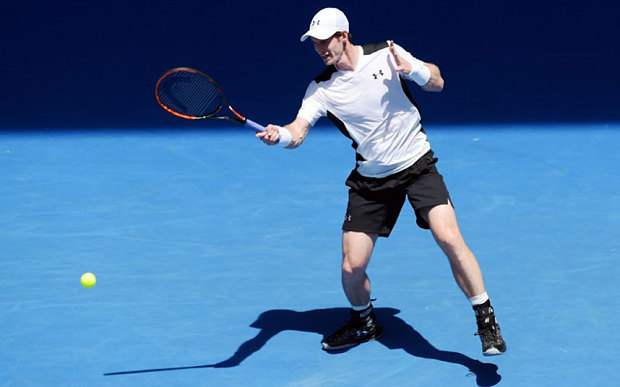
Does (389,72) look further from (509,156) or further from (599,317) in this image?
(509,156)

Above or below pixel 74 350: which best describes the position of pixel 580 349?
above

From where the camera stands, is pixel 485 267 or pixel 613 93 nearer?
pixel 485 267

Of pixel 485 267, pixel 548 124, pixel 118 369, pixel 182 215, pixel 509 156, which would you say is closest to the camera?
pixel 118 369

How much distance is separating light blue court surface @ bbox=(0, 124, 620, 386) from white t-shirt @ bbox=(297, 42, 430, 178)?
1.08m

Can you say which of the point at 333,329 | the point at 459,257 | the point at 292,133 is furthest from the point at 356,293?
the point at 292,133

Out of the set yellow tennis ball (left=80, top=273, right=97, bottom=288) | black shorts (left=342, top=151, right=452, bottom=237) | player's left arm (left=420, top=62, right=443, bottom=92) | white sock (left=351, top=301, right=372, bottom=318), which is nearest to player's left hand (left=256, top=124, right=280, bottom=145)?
black shorts (left=342, top=151, right=452, bottom=237)

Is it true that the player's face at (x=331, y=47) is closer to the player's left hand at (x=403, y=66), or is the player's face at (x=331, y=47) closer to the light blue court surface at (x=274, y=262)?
the player's left hand at (x=403, y=66)

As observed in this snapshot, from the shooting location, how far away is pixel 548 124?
1012 cm

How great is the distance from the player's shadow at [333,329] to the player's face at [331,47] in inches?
63.0

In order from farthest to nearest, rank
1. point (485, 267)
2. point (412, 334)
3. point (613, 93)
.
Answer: point (613, 93), point (485, 267), point (412, 334)

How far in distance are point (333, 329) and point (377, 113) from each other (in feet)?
4.44

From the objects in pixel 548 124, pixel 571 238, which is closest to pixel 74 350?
pixel 571 238

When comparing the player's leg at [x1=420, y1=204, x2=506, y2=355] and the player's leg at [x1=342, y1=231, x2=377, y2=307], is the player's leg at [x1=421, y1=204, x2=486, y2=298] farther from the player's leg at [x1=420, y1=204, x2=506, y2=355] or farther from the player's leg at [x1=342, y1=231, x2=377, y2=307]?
the player's leg at [x1=342, y1=231, x2=377, y2=307]

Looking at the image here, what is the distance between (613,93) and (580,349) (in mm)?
5265
